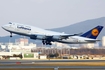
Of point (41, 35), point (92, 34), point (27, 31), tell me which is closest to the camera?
point (27, 31)

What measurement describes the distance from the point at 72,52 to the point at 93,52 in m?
20.0

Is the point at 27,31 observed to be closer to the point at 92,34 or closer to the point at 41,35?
the point at 41,35

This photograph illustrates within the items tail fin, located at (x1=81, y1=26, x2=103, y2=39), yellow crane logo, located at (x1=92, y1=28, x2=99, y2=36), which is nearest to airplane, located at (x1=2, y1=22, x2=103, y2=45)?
tail fin, located at (x1=81, y1=26, x2=103, y2=39)

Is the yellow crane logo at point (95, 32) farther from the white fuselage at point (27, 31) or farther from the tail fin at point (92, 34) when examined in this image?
the white fuselage at point (27, 31)

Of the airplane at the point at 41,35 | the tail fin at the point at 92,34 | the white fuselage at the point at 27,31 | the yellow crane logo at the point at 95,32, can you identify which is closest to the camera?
the white fuselage at the point at 27,31

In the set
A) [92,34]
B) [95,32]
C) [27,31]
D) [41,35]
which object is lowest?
[41,35]

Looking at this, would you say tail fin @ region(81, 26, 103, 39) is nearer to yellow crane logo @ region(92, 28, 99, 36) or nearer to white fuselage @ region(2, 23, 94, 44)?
yellow crane logo @ region(92, 28, 99, 36)

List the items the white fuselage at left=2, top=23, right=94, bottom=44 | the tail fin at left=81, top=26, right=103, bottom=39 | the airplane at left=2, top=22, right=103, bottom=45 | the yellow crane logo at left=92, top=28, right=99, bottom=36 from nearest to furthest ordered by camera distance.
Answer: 1. the white fuselage at left=2, top=23, right=94, bottom=44
2. the airplane at left=2, top=22, right=103, bottom=45
3. the tail fin at left=81, top=26, right=103, bottom=39
4. the yellow crane logo at left=92, top=28, right=99, bottom=36

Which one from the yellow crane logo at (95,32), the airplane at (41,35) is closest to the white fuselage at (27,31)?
the airplane at (41,35)

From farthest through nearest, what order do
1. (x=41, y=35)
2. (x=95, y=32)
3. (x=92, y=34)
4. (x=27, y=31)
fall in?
(x=95, y=32) → (x=92, y=34) → (x=41, y=35) → (x=27, y=31)

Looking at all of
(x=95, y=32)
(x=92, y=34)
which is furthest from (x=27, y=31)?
(x=95, y=32)

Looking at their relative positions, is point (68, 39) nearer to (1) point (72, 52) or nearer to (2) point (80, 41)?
(2) point (80, 41)

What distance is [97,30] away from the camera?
118m

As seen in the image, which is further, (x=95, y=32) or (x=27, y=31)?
(x=95, y=32)
